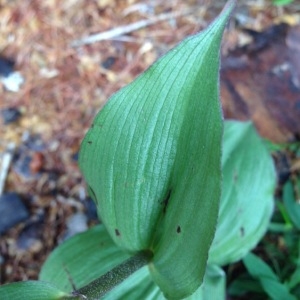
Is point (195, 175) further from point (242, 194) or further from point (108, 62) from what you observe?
point (108, 62)

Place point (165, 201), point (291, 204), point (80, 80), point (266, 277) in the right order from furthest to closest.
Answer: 1. point (80, 80)
2. point (291, 204)
3. point (266, 277)
4. point (165, 201)

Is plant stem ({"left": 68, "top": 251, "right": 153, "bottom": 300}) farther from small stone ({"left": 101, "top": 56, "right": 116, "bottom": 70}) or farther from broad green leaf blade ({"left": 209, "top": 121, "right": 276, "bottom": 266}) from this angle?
small stone ({"left": 101, "top": 56, "right": 116, "bottom": 70})

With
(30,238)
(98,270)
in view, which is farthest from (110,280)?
(30,238)

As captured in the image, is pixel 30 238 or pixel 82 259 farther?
pixel 30 238

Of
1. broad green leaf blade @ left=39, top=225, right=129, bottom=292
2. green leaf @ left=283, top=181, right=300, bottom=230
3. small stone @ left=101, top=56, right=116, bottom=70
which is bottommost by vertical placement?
green leaf @ left=283, top=181, right=300, bottom=230

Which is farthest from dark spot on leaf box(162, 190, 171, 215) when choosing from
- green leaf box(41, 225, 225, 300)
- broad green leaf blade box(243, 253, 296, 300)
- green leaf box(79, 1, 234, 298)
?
broad green leaf blade box(243, 253, 296, 300)

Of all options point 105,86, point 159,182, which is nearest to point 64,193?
point 105,86

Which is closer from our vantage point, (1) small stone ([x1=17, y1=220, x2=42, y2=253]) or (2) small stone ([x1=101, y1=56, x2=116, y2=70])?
(1) small stone ([x1=17, y1=220, x2=42, y2=253])

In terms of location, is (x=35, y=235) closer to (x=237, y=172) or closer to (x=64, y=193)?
(x=64, y=193)
